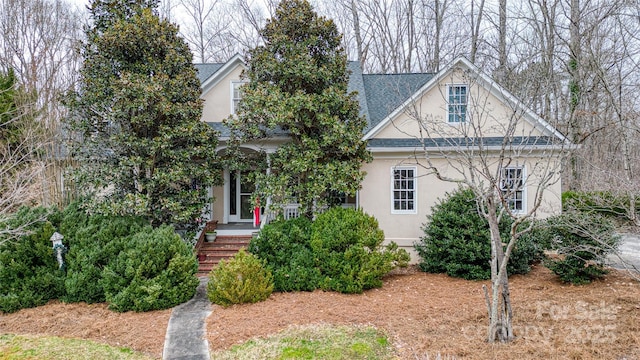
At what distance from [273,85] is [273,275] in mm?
5231

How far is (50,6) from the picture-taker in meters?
16.2

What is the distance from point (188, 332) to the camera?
6621mm

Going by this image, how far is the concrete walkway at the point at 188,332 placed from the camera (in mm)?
5867

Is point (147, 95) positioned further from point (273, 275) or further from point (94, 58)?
point (273, 275)

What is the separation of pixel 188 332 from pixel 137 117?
17.6ft

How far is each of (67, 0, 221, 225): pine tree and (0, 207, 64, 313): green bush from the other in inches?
46.2

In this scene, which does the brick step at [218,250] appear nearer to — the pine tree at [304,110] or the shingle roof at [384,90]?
the pine tree at [304,110]

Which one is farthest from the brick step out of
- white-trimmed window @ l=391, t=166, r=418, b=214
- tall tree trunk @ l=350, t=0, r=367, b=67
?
tall tree trunk @ l=350, t=0, r=367, b=67

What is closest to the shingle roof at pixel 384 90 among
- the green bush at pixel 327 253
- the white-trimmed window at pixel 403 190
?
the white-trimmed window at pixel 403 190

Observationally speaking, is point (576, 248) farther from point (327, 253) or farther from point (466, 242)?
point (327, 253)

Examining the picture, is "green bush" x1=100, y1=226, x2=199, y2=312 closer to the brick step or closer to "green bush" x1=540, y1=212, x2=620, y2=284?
the brick step

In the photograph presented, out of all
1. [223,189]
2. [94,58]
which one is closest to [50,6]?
[94,58]

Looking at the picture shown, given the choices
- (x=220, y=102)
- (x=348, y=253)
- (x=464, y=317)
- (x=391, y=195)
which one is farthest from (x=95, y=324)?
(x=391, y=195)

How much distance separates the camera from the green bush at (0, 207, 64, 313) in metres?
7.68
